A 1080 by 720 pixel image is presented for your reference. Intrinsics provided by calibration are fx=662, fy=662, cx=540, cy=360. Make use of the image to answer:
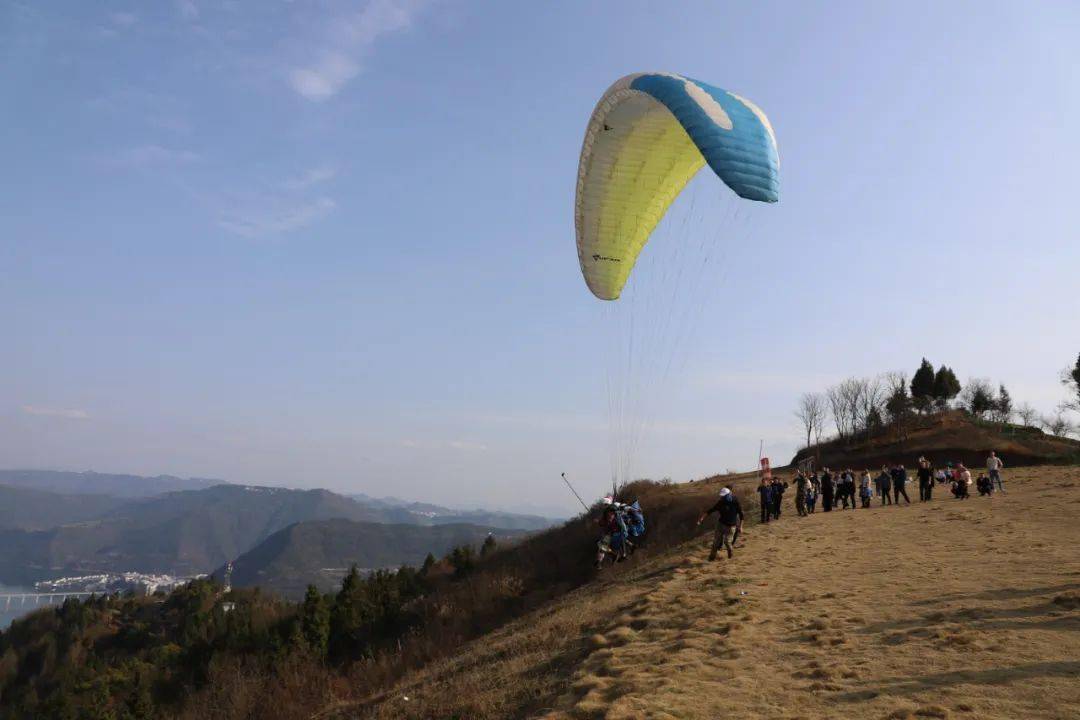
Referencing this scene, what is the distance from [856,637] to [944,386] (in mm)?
55323

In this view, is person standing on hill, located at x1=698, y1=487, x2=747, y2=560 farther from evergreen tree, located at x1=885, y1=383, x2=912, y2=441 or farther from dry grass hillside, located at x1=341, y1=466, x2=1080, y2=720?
evergreen tree, located at x1=885, y1=383, x2=912, y2=441

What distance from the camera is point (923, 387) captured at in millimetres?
54656

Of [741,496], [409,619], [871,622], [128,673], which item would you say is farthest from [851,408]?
[128,673]

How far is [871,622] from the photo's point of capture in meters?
7.78

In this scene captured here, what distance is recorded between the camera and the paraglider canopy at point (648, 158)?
10234 mm

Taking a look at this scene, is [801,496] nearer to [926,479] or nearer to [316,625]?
[926,479]

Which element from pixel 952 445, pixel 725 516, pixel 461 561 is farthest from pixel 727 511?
pixel 461 561

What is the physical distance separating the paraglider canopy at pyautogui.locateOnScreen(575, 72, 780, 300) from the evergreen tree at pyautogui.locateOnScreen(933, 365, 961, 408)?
49.4 m

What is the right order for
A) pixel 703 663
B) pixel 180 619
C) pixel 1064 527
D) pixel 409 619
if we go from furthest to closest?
pixel 180 619 → pixel 409 619 → pixel 1064 527 → pixel 703 663

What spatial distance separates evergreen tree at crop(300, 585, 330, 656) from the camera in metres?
44.1

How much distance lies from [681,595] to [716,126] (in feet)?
24.1

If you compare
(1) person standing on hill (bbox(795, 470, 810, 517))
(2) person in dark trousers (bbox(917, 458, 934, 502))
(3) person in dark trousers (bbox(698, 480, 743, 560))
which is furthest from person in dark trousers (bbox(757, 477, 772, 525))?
(2) person in dark trousers (bbox(917, 458, 934, 502))

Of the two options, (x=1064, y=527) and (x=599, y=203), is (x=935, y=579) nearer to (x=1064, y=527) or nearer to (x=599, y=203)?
(x=1064, y=527)

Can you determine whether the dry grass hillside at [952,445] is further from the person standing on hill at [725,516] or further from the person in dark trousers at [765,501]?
the person standing on hill at [725,516]
